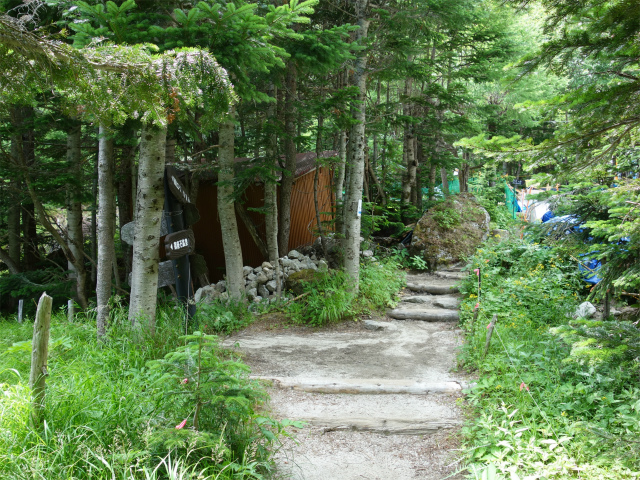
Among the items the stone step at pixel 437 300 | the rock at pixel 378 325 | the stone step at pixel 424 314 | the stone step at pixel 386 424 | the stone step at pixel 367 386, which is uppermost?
the stone step at pixel 437 300

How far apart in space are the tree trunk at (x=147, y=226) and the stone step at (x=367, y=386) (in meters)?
1.70

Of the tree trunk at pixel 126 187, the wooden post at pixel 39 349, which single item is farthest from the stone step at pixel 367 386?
the tree trunk at pixel 126 187

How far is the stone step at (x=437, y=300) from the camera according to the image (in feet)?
26.5

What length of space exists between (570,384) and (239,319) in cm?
498

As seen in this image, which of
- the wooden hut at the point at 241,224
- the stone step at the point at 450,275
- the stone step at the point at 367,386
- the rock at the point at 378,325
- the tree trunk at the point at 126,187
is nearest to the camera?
the stone step at the point at 367,386

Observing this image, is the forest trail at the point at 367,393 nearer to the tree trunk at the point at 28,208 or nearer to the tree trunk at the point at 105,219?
the tree trunk at the point at 105,219

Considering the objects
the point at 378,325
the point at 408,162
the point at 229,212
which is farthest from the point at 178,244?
the point at 408,162

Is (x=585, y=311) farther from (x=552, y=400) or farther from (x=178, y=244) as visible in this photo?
(x=178, y=244)

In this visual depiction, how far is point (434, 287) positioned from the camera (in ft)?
29.5

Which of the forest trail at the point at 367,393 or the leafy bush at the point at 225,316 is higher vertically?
the leafy bush at the point at 225,316

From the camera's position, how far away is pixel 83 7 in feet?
13.6

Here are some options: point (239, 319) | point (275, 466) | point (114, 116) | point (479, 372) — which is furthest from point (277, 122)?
point (275, 466)

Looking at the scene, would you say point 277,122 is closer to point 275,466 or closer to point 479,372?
point 479,372

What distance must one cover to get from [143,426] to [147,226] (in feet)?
9.54
